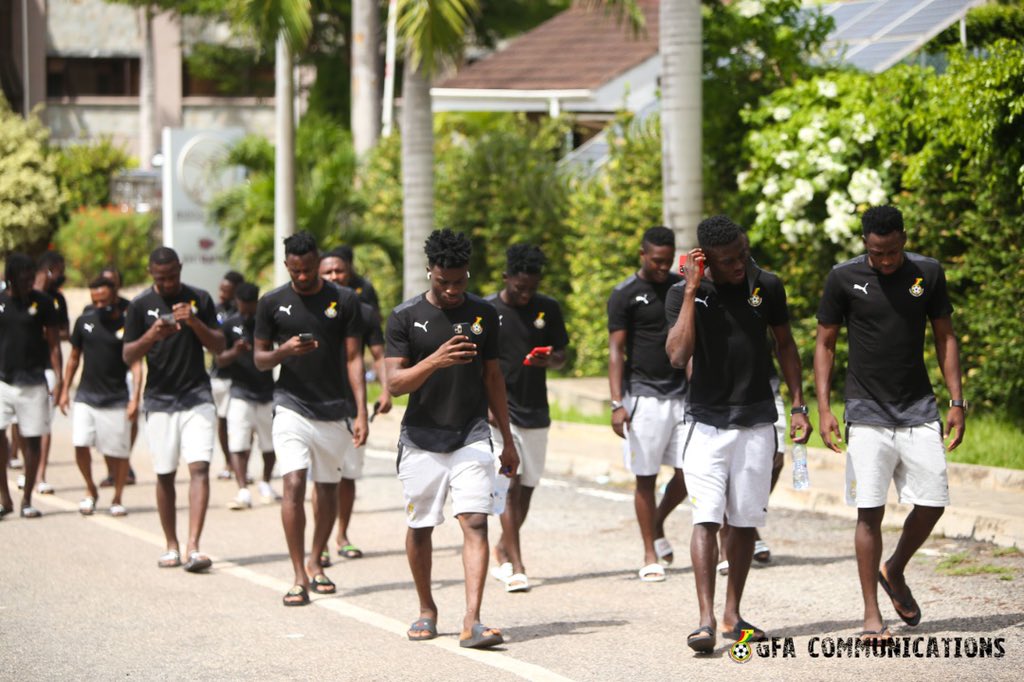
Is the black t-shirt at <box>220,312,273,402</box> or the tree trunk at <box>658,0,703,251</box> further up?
the tree trunk at <box>658,0,703,251</box>

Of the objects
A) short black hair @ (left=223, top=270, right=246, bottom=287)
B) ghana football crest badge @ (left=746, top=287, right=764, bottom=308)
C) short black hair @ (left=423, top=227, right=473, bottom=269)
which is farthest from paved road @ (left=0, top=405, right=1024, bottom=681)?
short black hair @ (left=223, top=270, right=246, bottom=287)

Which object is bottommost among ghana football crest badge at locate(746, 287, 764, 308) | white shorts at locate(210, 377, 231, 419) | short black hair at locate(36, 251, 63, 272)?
white shorts at locate(210, 377, 231, 419)

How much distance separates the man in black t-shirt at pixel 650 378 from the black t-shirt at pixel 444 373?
200 centimetres

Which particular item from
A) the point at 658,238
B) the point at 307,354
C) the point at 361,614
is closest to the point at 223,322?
the point at 307,354

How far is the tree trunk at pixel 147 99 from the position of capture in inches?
1889

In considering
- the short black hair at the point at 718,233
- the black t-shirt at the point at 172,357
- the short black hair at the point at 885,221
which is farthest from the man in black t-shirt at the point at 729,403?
the black t-shirt at the point at 172,357

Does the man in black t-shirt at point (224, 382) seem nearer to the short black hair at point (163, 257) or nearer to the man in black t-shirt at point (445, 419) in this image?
the short black hair at point (163, 257)

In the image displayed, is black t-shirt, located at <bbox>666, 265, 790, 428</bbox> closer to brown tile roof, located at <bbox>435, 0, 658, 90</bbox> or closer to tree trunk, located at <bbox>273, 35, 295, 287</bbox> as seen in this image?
tree trunk, located at <bbox>273, 35, 295, 287</bbox>

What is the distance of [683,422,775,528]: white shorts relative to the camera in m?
7.66

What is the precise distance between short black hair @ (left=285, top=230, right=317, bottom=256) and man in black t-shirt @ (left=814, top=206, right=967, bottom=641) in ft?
10.9

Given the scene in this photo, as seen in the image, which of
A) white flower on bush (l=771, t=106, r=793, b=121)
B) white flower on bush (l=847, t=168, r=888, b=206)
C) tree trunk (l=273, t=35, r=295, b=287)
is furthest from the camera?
tree trunk (l=273, t=35, r=295, b=287)

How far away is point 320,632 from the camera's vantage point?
27.3 feet

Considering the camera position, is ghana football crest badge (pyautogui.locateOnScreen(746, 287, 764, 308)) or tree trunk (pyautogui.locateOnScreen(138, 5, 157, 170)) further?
tree trunk (pyautogui.locateOnScreen(138, 5, 157, 170))

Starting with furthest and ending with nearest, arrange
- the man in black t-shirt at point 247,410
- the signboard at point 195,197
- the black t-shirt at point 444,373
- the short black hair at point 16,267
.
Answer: the signboard at point 195,197 → the man in black t-shirt at point 247,410 → the short black hair at point 16,267 → the black t-shirt at point 444,373
